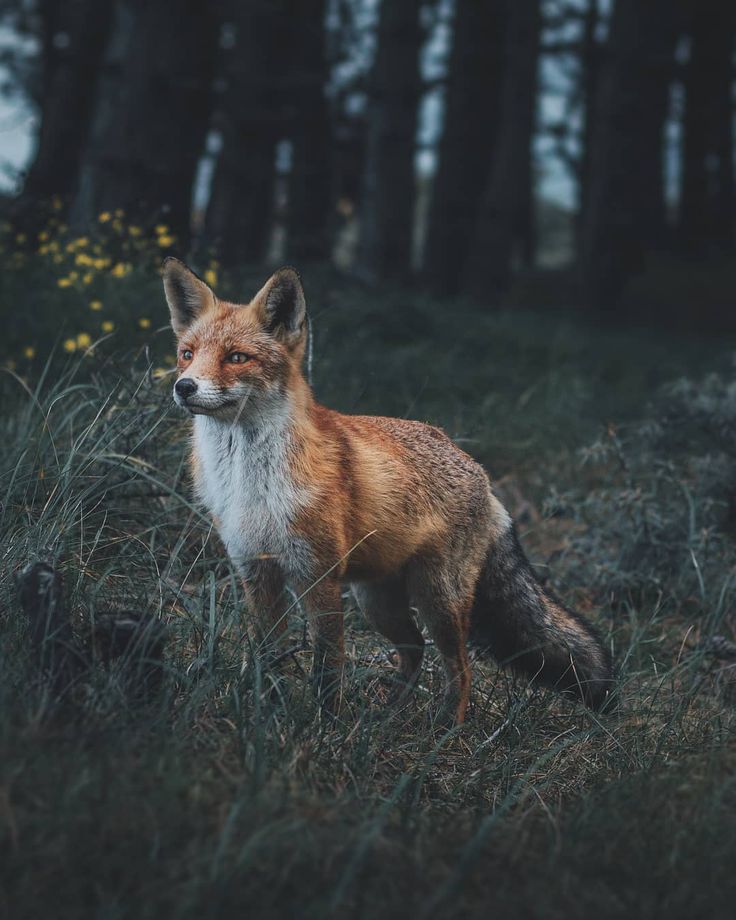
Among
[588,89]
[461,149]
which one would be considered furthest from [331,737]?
[588,89]

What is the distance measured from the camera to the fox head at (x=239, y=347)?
130 inches

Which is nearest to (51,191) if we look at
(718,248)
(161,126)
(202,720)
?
(161,126)

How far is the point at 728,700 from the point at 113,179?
7.73 m

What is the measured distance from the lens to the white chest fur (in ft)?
10.9

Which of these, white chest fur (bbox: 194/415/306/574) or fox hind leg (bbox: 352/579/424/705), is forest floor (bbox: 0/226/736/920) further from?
white chest fur (bbox: 194/415/306/574)

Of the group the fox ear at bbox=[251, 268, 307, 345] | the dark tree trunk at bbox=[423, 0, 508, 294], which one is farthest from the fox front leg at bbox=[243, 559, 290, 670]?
the dark tree trunk at bbox=[423, 0, 508, 294]

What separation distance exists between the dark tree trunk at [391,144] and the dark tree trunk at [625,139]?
3.13m

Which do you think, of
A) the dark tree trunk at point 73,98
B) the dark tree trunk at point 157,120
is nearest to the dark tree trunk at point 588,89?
the dark tree trunk at point 73,98

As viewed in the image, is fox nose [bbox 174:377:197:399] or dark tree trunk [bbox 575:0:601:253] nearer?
fox nose [bbox 174:377:197:399]

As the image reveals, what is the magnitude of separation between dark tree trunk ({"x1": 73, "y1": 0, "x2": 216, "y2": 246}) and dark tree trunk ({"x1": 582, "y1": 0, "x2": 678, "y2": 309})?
7.00 metres

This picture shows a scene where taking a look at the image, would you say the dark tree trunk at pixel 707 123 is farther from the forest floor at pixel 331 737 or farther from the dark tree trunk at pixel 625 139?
the forest floor at pixel 331 737

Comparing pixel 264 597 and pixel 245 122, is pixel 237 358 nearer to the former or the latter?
pixel 264 597

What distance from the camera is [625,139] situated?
1461cm

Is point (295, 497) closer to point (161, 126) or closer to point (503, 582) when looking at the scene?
point (503, 582)
